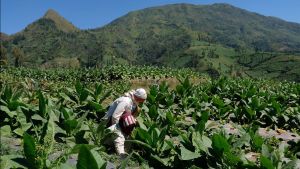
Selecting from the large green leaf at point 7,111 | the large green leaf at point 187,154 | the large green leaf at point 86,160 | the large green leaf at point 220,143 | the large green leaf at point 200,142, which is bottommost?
the large green leaf at point 187,154

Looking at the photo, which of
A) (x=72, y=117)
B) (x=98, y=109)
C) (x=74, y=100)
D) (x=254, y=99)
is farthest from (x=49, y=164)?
(x=254, y=99)

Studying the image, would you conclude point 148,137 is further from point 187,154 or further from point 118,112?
point 118,112

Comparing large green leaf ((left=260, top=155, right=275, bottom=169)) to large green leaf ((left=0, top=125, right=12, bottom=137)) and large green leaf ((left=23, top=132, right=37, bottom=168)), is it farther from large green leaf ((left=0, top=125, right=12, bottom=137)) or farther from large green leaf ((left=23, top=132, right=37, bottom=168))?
large green leaf ((left=0, top=125, right=12, bottom=137))

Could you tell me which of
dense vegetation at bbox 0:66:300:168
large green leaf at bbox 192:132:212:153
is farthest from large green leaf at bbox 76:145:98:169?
large green leaf at bbox 192:132:212:153

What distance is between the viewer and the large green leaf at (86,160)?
4.27 metres

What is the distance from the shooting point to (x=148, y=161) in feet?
23.8

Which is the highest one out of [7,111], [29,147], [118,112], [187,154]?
[29,147]

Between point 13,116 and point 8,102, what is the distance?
34 cm

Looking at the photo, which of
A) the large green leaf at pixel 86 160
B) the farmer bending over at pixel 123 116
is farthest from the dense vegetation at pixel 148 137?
the farmer bending over at pixel 123 116

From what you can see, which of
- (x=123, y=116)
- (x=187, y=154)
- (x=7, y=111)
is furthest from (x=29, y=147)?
(x=123, y=116)

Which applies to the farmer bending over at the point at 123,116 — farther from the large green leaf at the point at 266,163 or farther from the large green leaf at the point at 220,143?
the large green leaf at the point at 266,163

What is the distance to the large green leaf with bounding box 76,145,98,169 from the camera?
4.27m

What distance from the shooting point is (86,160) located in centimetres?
432

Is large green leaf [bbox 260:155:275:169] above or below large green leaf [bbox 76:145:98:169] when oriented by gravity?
below
